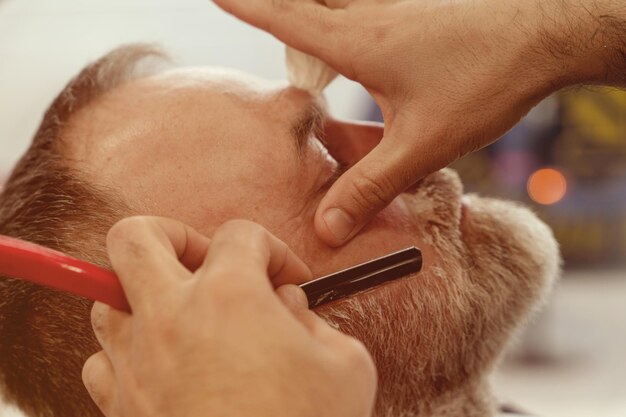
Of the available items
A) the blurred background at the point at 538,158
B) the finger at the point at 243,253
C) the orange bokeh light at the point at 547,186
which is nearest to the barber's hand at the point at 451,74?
the finger at the point at 243,253

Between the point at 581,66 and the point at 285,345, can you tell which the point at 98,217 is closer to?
the point at 285,345

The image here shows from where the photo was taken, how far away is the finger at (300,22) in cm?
122

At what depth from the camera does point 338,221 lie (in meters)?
1.15

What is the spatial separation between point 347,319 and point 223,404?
0.51 m

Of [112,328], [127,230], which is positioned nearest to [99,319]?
[112,328]

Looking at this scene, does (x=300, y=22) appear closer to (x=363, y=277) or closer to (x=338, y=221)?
(x=338, y=221)

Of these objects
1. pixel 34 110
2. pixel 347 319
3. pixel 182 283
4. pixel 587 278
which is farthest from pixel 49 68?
pixel 587 278

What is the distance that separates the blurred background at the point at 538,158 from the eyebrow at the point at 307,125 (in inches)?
87.2

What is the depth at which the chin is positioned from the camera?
1.21 m

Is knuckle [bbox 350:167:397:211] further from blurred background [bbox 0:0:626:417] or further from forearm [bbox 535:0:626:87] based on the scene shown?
blurred background [bbox 0:0:626:417]

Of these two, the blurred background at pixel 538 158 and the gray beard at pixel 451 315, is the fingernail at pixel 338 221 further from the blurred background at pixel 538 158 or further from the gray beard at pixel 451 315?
the blurred background at pixel 538 158

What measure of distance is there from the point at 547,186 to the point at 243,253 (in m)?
4.37

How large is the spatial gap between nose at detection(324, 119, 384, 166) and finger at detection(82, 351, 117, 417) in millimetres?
673

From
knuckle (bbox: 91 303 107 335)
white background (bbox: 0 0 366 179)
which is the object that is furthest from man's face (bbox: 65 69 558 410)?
white background (bbox: 0 0 366 179)
